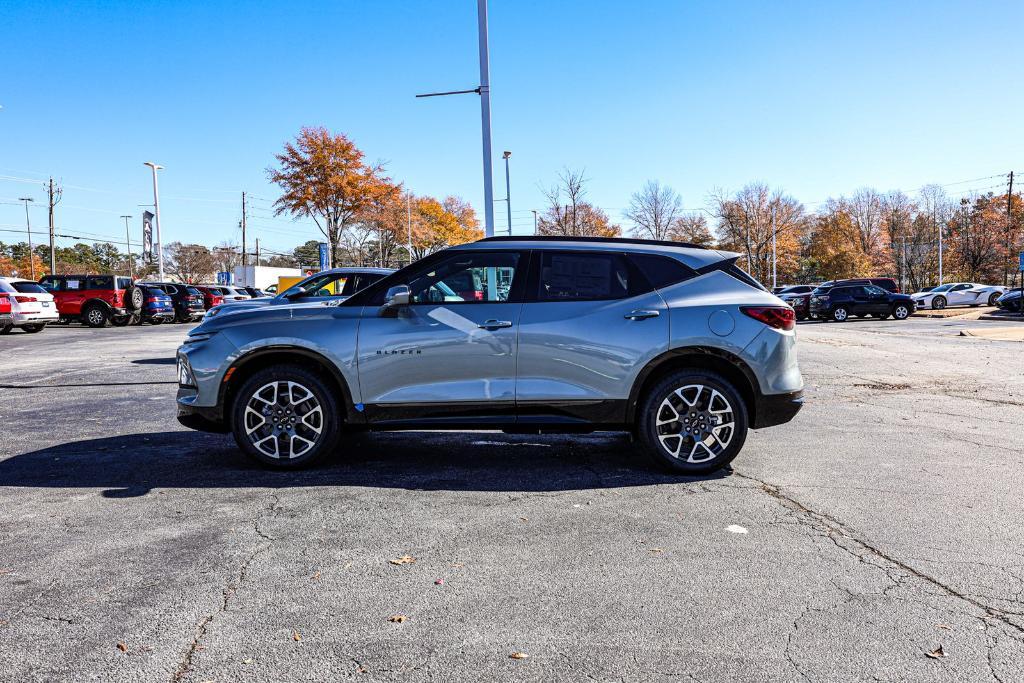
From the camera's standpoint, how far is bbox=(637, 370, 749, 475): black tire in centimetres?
558

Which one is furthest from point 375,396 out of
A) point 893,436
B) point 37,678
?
point 893,436

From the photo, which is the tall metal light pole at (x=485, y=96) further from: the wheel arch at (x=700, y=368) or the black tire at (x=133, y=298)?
the black tire at (x=133, y=298)

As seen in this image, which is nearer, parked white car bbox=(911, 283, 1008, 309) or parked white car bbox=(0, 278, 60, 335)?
parked white car bbox=(0, 278, 60, 335)

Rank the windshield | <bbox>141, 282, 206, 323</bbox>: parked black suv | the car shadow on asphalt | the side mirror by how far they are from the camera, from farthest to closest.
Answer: <bbox>141, 282, 206, 323</bbox>: parked black suv < the windshield < the side mirror < the car shadow on asphalt

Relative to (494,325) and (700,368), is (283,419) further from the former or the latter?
(700,368)

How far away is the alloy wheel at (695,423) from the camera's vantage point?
5.59m

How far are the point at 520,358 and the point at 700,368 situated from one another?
135 centimetres

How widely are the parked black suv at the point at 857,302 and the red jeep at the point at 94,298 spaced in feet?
91.2

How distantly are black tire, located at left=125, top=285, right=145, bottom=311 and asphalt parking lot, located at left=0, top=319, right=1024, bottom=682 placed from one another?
24.0 metres

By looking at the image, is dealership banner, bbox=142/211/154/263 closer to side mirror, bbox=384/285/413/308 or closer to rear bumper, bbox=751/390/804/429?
side mirror, bbox=384/285/413/308

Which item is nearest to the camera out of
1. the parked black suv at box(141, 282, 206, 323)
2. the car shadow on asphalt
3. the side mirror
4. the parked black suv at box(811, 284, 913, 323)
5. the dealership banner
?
the car shadow on asphalt

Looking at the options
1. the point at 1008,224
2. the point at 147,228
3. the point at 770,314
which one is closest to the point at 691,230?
the point at 1008,224

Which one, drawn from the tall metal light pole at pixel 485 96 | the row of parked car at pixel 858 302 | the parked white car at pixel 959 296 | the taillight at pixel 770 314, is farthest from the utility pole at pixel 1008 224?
the taillight at pixel 770 314

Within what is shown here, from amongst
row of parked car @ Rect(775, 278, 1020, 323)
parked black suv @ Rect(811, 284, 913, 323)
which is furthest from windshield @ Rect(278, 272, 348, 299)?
parked black suv @ Rect(811, 284, 913, 323)
